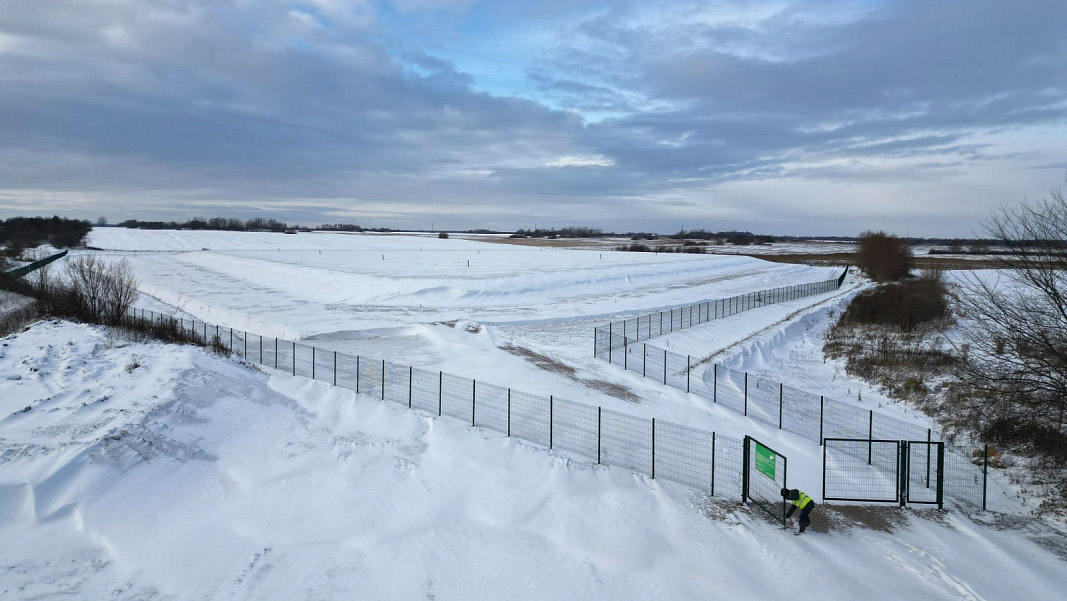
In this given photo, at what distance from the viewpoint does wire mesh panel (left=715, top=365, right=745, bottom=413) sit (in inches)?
868

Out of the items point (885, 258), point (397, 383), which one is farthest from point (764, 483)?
point (885, 258)

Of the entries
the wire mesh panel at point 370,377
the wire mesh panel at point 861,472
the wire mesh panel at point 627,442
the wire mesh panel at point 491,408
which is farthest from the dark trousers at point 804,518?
the wire mesh panel at point 370,377

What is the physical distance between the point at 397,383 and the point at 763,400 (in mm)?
13087

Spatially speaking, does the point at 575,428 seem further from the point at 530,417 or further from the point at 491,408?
the point at 491,408

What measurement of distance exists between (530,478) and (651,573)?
430 centimetres

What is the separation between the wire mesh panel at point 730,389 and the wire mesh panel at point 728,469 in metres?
4.11

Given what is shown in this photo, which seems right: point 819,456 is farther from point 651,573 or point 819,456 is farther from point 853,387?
point 853,387

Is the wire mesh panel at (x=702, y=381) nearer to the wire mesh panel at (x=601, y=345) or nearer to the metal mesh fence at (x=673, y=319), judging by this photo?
the metal mesh fence at (x=673, y=319)

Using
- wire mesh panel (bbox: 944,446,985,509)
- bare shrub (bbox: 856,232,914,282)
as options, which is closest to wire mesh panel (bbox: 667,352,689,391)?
wire mesh panel (bbox: 944,446,985,509)

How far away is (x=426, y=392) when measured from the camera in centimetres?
2136

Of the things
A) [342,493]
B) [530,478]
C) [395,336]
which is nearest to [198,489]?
[342,493]

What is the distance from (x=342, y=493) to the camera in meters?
13.7

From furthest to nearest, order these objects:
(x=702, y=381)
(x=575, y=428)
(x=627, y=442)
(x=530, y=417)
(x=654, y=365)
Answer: (x=654, y=365)
(x=702, y=381)
(x=530, y=417)
(x=575, y=428)
(x=627, y=442)

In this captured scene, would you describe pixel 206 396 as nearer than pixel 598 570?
No
